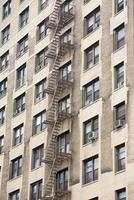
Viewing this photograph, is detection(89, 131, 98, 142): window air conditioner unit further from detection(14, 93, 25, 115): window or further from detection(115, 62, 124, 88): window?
detection(14, 93, 25, 115): window

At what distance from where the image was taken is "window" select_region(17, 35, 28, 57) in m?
63.3

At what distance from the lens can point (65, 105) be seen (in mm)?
53750

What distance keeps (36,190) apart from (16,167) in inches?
202

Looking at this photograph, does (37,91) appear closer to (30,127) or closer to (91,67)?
(30,127)

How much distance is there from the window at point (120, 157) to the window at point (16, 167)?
14170 mm

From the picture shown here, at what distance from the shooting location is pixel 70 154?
50469 millimetres

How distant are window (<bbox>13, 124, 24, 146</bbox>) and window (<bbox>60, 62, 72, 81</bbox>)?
7.23 m

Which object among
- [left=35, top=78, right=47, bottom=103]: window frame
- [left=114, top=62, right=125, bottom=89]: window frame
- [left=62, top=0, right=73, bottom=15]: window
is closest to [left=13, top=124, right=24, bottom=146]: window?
[left=35, top=78, right=47, bottom=103]: window frame

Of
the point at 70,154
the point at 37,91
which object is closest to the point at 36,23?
the point at 37,91

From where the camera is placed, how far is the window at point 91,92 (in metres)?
50.4

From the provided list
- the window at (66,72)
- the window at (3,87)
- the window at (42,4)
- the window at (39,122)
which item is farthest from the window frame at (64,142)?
the window at (42,4)

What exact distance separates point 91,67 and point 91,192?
10385 mm

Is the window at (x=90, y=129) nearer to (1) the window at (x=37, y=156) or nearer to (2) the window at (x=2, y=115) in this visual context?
(1) the window at (x=37, y=156)

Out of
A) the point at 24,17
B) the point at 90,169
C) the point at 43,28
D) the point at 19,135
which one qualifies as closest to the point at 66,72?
the point at 43,28
